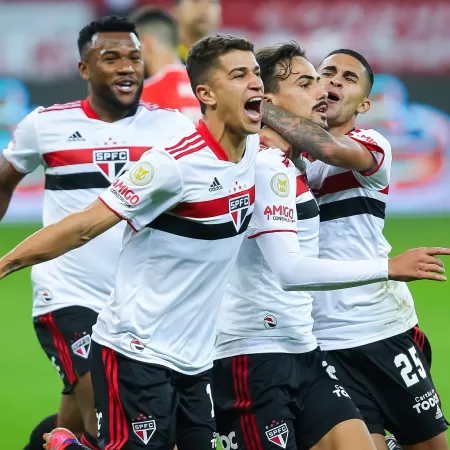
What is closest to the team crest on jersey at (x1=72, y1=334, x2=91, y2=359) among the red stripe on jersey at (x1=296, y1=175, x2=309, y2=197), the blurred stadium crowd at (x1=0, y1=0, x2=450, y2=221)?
the red stripe on jersey at (x1=296, y1=175, x2=309, y2=197)

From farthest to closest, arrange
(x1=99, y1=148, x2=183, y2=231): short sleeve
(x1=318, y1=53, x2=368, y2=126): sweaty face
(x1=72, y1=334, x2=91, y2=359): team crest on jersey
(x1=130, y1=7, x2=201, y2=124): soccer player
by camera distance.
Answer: (x1=130, y1=7, x2=201, y2=124): soccer player
(x1=72, y1=334, x2=91, y2=359): team crest on jersey
(x1=318, y1=53, x2=368, y2=126): sweaty face
(x1=99, y1=148, x2=183, y2=231): short sleeve

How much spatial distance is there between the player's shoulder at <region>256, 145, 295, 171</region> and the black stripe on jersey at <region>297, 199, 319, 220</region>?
0.71ft

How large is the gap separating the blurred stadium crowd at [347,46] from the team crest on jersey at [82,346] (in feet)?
35.4

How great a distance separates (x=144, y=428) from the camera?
511 centimetres

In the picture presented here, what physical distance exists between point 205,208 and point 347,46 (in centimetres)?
1311

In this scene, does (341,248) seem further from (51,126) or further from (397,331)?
(51,126)

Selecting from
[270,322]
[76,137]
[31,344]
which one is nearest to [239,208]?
[270,322]

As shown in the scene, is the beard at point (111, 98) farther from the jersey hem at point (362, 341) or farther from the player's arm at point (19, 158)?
the jersey hem at point (362, 341)

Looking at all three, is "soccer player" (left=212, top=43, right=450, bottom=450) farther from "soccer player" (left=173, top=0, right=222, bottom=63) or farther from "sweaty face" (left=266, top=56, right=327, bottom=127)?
"soccer player" (left=173, top=0, right=222, bottom=63)

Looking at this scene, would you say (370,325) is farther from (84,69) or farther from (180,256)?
(84,69)

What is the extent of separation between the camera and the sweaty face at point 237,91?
5.19m

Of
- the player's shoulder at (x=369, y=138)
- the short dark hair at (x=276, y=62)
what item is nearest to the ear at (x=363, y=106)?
the player's shoulder at (x=369, y=138)

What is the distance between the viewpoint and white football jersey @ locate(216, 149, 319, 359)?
5387 mm

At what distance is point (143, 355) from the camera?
5121 millimetres
